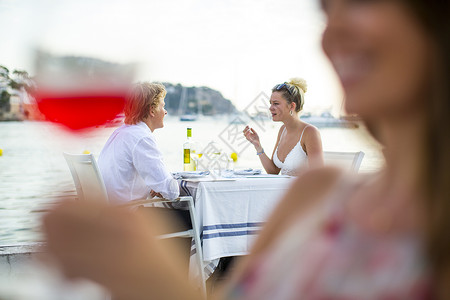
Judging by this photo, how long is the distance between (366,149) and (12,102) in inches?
17.0

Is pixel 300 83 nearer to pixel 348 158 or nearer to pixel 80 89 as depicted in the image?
pixel 348 158

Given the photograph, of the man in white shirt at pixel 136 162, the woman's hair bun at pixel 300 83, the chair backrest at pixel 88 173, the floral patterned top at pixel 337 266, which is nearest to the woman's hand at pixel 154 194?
the man in white shirt at pixel 136 162

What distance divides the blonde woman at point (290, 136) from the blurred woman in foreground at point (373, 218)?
2.96 m

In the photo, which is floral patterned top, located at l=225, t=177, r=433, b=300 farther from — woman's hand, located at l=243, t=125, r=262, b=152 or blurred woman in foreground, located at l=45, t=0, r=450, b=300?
woman's hand, located at l=243, t=125, r=262, b=152

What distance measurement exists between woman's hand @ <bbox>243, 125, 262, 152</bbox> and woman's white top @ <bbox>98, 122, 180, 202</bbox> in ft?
3.13

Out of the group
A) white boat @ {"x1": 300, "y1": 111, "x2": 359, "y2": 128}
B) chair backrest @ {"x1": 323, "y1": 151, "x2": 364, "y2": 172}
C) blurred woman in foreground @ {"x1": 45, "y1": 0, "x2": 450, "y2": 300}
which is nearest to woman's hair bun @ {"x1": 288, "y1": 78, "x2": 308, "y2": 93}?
chair backrest @ {"x1": 323, "y1": 151, "x2": 364, "y2": 172}

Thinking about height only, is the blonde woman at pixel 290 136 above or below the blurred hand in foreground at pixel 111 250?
below

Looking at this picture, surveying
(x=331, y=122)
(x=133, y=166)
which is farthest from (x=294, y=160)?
(x=331, y=122)

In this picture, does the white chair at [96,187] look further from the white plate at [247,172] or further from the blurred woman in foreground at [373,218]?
the blurred woman in foreground at [373,218]

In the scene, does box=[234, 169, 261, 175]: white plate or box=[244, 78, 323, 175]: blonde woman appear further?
box=[244, 78, 323, 175]: blonde woman

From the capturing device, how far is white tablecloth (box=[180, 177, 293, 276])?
9.62ft

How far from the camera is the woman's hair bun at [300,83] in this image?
12.3 ft

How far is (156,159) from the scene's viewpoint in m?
2.87

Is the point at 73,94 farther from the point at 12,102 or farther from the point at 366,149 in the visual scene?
the point at 366,149
